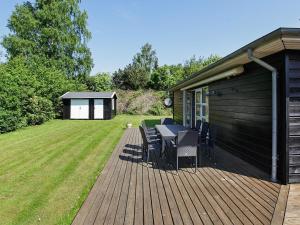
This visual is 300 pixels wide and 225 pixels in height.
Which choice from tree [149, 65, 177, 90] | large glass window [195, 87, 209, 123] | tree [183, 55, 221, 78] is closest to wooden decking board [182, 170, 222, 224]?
large glass window [195, 87, 209, 123]

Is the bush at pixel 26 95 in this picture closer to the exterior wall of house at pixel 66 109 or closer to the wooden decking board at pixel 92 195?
the exterior wall of house at pixel 66 109

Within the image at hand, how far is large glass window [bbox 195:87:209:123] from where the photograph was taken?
10.1m

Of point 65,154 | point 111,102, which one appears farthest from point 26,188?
point 111,102

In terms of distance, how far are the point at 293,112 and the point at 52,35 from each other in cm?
2677

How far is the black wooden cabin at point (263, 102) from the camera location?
4578 millimetres

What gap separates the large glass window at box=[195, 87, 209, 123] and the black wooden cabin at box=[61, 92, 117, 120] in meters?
11.5

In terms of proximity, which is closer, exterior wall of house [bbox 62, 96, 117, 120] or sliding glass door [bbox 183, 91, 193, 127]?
sliding glass door [bbox 183, 91, 193, 127]

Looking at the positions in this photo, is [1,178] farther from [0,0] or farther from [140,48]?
[140,48]

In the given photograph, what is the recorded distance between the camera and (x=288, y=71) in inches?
181

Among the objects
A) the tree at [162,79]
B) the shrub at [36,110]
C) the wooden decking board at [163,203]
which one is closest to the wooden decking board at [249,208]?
the wooden decking board at [163,203]

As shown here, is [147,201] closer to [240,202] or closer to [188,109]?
[240,202]

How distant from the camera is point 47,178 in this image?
17.4 feet

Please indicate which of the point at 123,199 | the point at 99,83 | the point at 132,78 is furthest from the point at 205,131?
the point at 132,78

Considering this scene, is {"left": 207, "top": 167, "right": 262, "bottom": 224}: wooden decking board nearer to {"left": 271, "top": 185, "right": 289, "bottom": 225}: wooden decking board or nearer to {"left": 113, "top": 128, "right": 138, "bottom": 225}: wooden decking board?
{"left": 271, "top": 185, "right": 289, "bottom": 225}: wooden decking board
